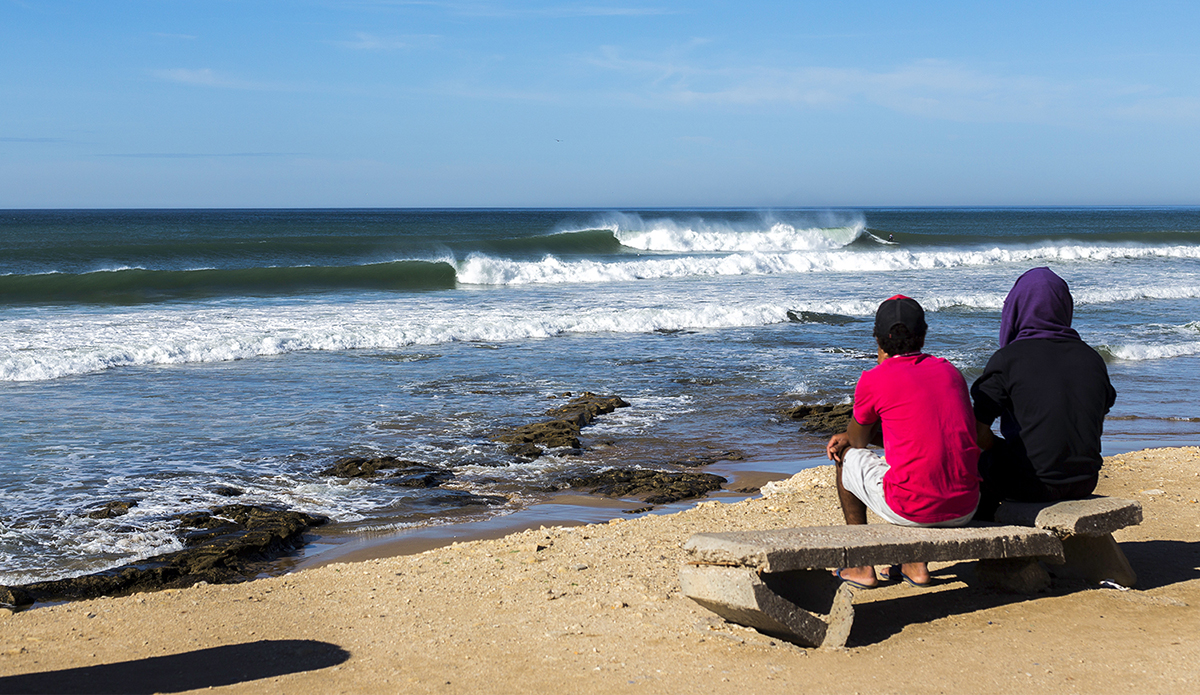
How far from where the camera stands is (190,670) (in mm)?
3410

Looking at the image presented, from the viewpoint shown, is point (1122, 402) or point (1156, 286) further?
point (1156, 286)

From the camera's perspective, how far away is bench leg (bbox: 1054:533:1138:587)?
398 cm

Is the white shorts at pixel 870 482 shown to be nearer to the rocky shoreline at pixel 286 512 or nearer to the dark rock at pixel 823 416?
the rocky shoreline at pixel 286 512

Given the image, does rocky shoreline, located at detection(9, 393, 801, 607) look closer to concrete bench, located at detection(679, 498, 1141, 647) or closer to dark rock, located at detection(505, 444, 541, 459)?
dark rock, located at detection(505, 444, 541, 459)

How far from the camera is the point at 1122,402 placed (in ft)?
32.8

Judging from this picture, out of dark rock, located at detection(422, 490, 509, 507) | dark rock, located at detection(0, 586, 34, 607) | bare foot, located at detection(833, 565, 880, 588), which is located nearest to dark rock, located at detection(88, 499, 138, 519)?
dark rock, located at detection(0, 586, 34, 607)

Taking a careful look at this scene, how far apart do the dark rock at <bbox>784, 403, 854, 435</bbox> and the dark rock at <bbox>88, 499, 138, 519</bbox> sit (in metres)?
5.66

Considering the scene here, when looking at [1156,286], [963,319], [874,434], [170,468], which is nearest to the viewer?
[874,434]

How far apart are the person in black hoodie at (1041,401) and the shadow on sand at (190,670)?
9.11ft

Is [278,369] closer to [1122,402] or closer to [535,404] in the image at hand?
[535,404]

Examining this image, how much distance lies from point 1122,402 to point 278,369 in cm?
988

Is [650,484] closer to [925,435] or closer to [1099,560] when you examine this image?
[1099,560]

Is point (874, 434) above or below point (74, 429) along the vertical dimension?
above

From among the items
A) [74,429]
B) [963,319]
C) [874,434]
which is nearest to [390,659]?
[874,434]
